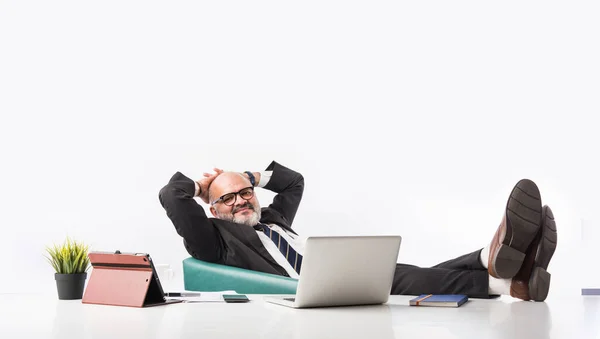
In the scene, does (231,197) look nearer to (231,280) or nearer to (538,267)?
(231,280)

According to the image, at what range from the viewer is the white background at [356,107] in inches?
206

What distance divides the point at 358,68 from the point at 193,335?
13.1 ft

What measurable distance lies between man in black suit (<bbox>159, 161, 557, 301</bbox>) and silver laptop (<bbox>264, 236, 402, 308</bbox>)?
0.63 metres

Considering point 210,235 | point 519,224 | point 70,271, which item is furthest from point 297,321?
point 210,235

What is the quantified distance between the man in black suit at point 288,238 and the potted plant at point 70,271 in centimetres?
70

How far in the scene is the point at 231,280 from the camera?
3.72 metres

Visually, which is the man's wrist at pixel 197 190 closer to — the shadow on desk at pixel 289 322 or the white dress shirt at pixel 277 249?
the white dress shirt at pixel 277 249

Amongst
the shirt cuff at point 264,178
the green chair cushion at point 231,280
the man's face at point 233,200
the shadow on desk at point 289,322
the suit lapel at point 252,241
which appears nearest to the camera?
the shadow on desk at point 289,322

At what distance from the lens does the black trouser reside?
3.13 meters

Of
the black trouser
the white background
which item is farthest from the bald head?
the black trouser

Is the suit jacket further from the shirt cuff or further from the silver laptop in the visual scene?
the silver laptop

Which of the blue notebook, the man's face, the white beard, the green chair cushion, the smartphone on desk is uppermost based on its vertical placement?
the man's face

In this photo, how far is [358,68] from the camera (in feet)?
18.2

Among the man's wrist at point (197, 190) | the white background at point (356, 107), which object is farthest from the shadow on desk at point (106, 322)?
the white background at point (356, 107)
